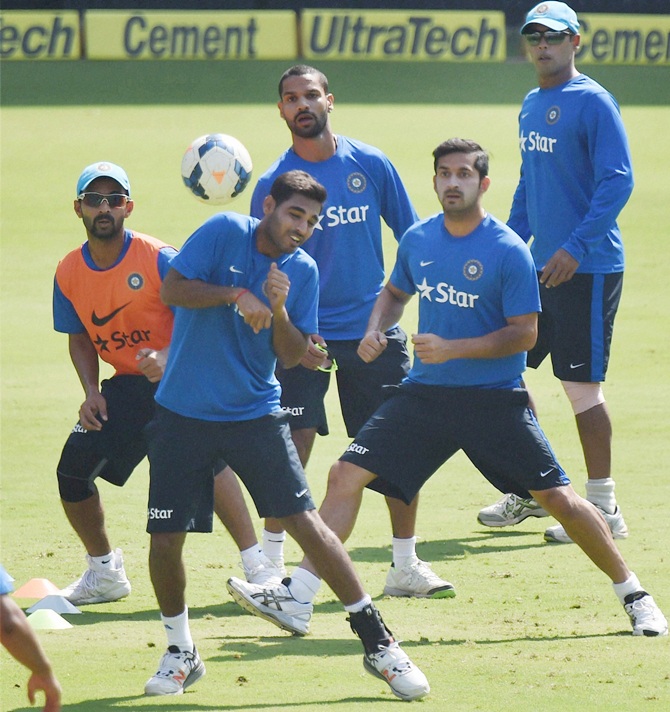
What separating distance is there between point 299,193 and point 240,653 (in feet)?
7.00

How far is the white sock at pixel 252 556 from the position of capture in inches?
304

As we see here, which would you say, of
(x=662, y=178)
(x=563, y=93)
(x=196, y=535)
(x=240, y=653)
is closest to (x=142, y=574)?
(x=196, y=535)

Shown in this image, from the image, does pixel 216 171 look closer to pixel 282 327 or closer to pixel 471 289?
pixel 471 289

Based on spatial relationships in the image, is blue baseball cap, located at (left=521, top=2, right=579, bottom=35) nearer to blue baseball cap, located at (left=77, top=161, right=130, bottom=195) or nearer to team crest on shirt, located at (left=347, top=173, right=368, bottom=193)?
team crest on shirt, located at (left=347, top=173, right=368, bottom=193)

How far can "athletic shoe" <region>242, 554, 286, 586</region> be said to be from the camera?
7.59 metres

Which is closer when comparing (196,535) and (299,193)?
(299,193)

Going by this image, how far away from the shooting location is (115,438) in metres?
7.66

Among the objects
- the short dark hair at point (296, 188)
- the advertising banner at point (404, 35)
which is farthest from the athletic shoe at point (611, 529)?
the advertising banner at point (404, 35)

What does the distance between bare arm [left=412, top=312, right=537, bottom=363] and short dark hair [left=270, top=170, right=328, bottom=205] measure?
33.8 inches

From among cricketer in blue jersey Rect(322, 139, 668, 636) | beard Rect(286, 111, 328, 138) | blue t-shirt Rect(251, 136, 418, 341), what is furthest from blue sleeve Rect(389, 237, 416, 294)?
beard Rect(286, 111, 328, 138)

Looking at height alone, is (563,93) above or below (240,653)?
above

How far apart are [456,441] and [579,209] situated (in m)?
2.54

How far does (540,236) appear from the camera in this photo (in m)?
9.15

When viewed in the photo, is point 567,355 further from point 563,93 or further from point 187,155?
point 187,155
